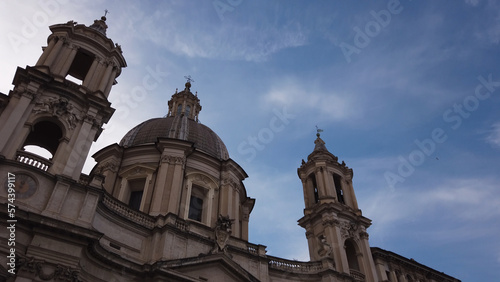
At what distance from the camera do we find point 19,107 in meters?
17.0

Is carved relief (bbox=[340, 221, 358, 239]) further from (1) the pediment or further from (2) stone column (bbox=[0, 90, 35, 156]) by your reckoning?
(2) stone column (bbox=[0, 90, 35, 156])

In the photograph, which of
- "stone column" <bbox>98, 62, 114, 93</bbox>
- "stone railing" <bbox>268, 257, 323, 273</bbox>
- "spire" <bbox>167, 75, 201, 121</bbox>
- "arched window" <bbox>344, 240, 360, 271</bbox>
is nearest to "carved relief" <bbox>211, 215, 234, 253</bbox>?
"stone railing" <bbox>268, 257, 323, 273</bbox>

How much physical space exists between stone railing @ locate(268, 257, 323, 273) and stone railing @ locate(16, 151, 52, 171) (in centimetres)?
1298

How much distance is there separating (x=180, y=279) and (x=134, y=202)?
31.6ft

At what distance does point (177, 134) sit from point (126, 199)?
6.19 metres

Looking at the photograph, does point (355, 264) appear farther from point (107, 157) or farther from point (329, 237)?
point (107, 157)

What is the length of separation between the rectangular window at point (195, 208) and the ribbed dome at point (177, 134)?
3748 mm

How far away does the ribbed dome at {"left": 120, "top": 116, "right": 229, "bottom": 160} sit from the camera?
28.1 meters

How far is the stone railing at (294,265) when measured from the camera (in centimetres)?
2211

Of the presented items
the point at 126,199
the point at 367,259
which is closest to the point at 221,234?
the point at 126,199

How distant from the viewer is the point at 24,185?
15344 millimetres

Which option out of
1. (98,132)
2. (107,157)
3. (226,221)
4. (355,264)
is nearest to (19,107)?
(98,132)

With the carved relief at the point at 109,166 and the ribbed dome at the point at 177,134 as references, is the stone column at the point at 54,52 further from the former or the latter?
the ribbed dome at the point at 177,134

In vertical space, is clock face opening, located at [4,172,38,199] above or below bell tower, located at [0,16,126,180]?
below
